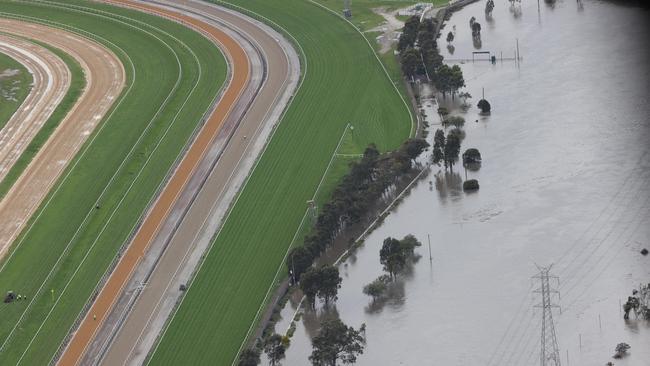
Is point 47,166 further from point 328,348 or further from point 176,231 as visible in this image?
point 328,348

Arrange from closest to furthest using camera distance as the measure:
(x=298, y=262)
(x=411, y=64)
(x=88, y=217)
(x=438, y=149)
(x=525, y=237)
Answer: (x=298, y=262) < (x=525, y=237) < (x=88, y=217) < (x=438, y=149) < (x=411, y=64)

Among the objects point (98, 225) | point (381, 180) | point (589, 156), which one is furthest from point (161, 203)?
point (589, 156)

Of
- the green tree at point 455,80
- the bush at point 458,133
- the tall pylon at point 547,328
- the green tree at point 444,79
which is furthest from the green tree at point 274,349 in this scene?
the green tree at point 455,80

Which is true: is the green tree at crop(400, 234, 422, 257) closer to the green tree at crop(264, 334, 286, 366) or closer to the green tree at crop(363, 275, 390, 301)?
the green tree at crop(363, 275, 390, 301)

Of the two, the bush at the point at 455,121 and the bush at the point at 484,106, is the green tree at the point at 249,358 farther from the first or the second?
the bush at the point at 484,106

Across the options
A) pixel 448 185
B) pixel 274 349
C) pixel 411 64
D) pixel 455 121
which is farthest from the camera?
pixel 411 64

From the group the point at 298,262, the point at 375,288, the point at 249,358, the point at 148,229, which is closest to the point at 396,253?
the point at 375,288

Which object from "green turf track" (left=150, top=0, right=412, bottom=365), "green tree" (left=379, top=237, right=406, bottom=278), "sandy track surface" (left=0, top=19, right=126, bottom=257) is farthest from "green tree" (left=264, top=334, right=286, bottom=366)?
"sandy track surface" (left=0, top=19, right=126, bottom=257)
